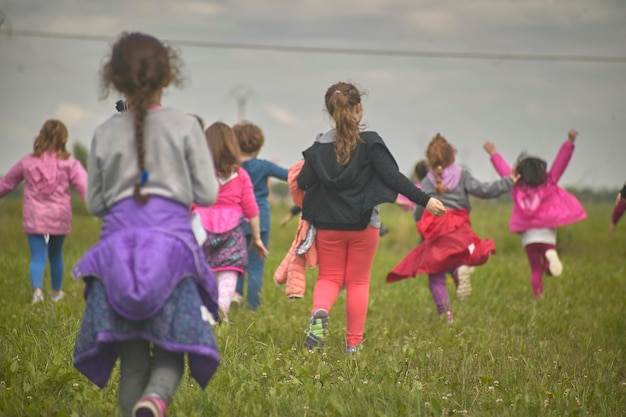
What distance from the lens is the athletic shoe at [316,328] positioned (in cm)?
626

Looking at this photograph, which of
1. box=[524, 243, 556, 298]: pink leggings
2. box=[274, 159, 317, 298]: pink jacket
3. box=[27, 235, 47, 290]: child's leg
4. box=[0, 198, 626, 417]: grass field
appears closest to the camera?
box=[0, 198, 626, 417]: grass field

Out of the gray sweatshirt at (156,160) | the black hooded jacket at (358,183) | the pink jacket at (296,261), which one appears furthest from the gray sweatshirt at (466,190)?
the gray sweatshirt at (156,160)

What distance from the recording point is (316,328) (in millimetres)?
6262

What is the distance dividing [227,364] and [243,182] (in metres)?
2.12

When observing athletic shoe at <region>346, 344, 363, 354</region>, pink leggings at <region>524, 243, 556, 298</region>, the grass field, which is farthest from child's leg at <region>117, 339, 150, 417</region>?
pink leggings at <region>524, 243, 556, 298</region>

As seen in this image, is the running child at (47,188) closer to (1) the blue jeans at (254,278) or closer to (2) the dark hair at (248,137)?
(2) the dark hair at (248,137)

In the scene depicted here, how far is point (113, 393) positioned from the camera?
16.6 feet

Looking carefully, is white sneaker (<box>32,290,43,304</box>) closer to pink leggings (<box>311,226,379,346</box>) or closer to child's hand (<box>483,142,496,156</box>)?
pink leggings (<box>311,226,379,346</box>)

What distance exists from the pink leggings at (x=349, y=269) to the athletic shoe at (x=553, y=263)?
3.24m

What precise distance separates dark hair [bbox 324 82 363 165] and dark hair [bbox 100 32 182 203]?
232cm

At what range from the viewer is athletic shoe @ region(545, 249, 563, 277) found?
9109mm

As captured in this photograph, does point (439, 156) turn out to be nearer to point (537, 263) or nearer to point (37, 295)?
point (537, 263)

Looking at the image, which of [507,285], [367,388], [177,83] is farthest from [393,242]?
[177,83]

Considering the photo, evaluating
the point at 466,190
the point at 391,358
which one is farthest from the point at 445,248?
the point at 391,358
